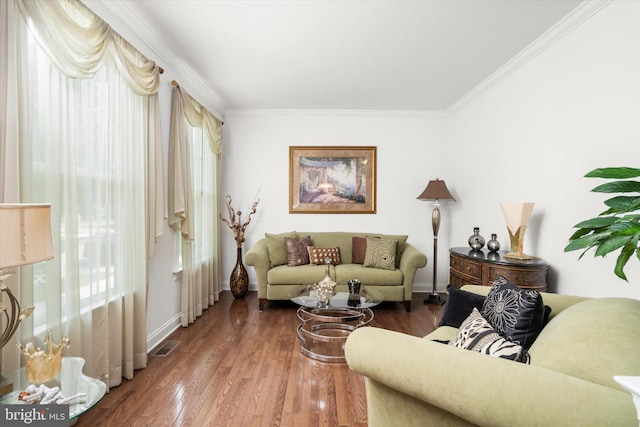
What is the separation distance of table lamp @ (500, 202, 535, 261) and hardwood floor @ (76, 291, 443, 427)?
123cm

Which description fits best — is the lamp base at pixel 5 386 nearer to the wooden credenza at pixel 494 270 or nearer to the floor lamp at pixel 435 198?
the wooden credenza at pixel 494 270

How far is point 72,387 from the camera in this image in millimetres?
1308

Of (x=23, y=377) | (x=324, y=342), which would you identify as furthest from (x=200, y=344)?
(x=23, y=377)

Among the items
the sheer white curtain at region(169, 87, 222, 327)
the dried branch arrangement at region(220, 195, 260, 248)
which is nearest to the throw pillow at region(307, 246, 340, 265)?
the dried branch arrangement at region(220, 195, 260, 248)

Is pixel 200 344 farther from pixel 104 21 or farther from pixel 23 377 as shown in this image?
pixel 104 21

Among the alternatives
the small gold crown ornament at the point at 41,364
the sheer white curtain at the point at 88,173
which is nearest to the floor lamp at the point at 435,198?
the sheer white curtain at the point at 88,173

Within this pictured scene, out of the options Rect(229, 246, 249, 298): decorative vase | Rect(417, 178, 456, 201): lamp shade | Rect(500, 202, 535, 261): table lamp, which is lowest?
Rect(229, 246, 249, 298): decorative vase

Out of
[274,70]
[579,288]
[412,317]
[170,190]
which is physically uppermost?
[274,70]

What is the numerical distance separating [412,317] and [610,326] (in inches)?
111

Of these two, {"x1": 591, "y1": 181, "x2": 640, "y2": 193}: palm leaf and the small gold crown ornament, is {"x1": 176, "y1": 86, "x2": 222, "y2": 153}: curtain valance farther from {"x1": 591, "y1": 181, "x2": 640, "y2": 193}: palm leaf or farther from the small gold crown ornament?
{"x1": 591, "y1": 181, "x2": 640, "y2": 193}: palm leaf

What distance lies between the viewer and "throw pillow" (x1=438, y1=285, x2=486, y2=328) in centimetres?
196

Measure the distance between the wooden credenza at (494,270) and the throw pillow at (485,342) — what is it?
1206 millimetres

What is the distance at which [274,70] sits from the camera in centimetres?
339

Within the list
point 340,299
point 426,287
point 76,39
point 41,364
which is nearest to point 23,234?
point 41,364
